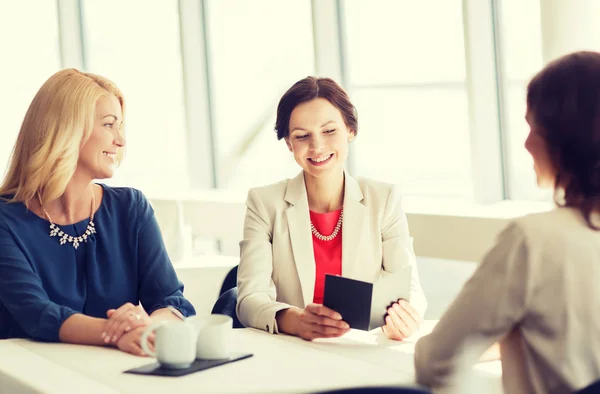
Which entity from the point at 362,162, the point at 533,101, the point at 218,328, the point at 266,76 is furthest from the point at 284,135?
the point at 266,76

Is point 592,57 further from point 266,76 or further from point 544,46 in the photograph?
point 266,76

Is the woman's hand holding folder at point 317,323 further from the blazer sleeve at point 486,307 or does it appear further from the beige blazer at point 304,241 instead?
the blazer sleeve at point 486,307

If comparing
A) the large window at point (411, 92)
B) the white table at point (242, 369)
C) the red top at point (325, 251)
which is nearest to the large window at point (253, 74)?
the large window at point (411, 92)

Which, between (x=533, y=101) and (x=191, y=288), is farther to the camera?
(x=191, y=288)

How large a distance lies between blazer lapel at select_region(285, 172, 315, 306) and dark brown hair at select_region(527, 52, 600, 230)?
4.10 ft

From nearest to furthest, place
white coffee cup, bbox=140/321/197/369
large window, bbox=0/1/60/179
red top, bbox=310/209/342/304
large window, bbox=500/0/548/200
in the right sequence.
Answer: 1. white coffee cup, bbox=140/321/197/369
2. red top, bbox=310/209/342/304
3. large window, bbox=500/0/548/200
4. large window, bbox=0/1/60/179

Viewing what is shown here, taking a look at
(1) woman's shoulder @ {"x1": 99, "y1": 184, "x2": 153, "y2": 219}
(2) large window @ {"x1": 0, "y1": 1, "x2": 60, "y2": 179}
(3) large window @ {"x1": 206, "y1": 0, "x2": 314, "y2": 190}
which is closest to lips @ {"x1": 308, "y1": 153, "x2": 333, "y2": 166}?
(1) woman's shoulder @ {"x1": 99, "y1": 184, "x2": 153, "y2": 219}

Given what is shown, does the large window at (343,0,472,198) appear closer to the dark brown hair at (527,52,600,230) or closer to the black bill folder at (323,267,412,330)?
the black bill folder at (323,267,412,330)

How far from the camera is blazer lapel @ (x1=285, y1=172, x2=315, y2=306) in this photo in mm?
2723

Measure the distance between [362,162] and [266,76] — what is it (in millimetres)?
1122

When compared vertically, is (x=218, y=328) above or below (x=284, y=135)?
below

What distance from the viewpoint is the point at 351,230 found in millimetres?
2756

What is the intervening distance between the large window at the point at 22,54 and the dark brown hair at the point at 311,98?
462cm

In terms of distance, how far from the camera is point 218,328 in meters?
1.98
